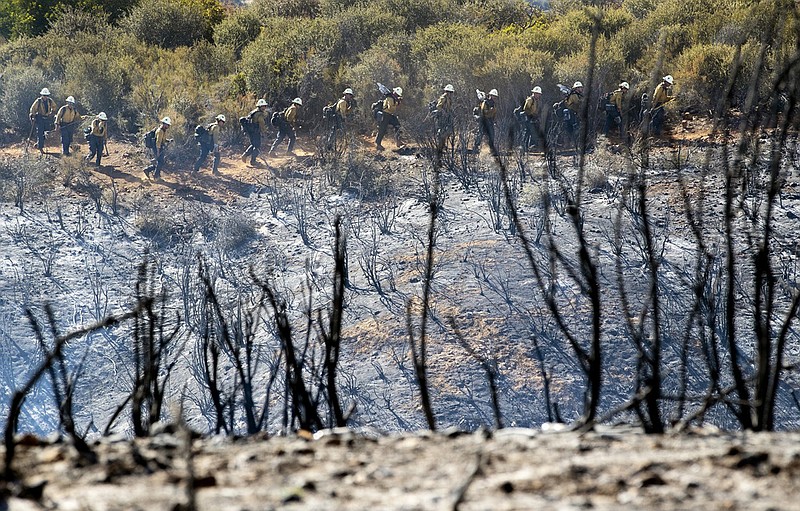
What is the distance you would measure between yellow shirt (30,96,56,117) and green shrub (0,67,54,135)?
1.89 meters

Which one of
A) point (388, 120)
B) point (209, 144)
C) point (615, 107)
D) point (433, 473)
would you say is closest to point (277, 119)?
point (209, 144)

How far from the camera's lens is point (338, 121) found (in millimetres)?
19984

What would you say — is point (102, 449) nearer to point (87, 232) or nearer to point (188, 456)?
point (188, 456)

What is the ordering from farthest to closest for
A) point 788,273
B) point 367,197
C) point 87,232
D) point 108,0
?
1. point 108,0
2. point 367,197
3. point 87,232
4. point 788,273

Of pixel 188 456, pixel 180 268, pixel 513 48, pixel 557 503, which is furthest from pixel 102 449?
pixel 513 48

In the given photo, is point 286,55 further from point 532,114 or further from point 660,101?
point 660,101

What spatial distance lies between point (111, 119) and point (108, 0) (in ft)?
26.5

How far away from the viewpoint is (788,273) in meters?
11.5

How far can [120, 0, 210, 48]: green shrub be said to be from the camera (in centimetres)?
2670

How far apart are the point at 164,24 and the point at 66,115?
803 cm

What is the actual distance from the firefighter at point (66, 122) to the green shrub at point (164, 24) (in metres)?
7.28

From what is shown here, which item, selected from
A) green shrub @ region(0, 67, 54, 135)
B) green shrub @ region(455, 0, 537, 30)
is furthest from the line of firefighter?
green shrub @ region(455, 0, 537, 30)

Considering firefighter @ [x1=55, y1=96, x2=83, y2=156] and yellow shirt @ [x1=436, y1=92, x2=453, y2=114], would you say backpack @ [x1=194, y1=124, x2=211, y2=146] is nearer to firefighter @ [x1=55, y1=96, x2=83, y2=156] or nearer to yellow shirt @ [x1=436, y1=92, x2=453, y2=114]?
firefighter @ [x1=55, y1=96, x2=83, y2=156]

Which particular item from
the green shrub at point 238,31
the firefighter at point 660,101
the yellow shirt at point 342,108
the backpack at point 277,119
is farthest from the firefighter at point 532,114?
the green shrub at point 238,31
